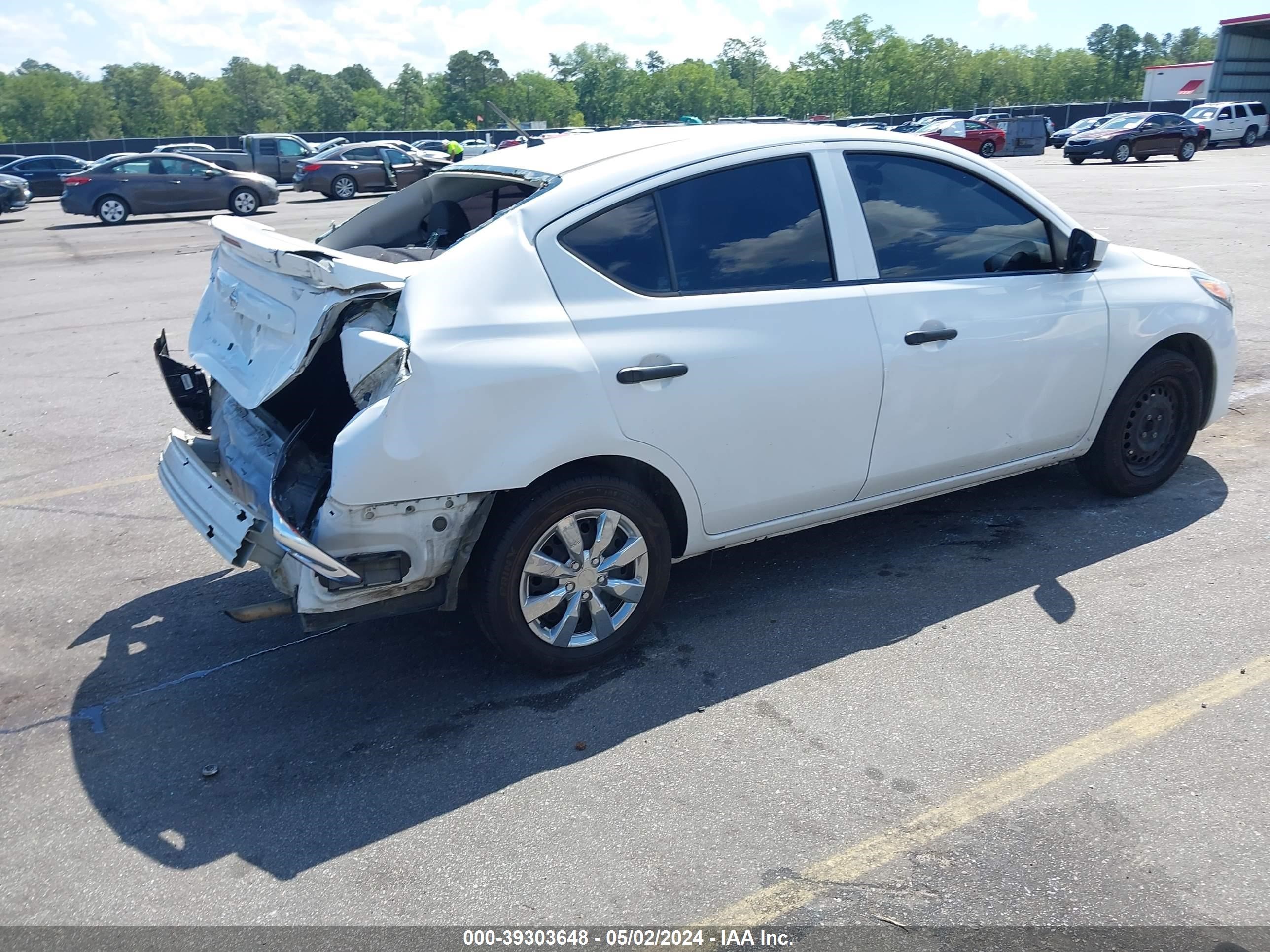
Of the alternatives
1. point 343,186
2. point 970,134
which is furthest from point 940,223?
point 970,134

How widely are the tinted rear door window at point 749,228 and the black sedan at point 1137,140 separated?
36192 mm

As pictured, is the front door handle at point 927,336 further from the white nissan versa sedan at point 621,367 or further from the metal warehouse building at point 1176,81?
the metal warehouse building at point 1176,81

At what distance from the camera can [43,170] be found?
1346 inches

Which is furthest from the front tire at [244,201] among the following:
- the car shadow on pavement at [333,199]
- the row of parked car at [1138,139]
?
the row of parked car at [1138,139]

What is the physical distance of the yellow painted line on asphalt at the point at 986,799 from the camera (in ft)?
9.08

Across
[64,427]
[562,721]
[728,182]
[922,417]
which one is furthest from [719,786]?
[64,427]

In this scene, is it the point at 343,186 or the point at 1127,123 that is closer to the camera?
the point at 343,186

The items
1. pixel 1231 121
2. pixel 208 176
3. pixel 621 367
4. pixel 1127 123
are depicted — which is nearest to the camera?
pixel 621 367

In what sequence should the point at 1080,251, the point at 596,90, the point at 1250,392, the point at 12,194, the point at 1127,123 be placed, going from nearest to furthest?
1. the point at 1080,251
2. the point at 1250,392
3. the point at 12,194
4. the point at 1127,123
5. the point at 596,90

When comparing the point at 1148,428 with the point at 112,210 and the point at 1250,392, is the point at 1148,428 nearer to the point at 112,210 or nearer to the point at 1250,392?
the point at 1250,392

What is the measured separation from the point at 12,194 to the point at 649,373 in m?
30.5

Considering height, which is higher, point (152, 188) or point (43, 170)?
point (152, 188)

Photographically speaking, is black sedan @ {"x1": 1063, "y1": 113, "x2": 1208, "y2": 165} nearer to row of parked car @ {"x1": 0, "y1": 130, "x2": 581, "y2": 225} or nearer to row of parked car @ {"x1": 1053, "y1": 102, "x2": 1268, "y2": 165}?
row of parked car @ {"x1": 1053, "y1": 102, "x2": 1268, "y2": 165}

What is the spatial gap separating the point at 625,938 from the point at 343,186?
30.2 metres
